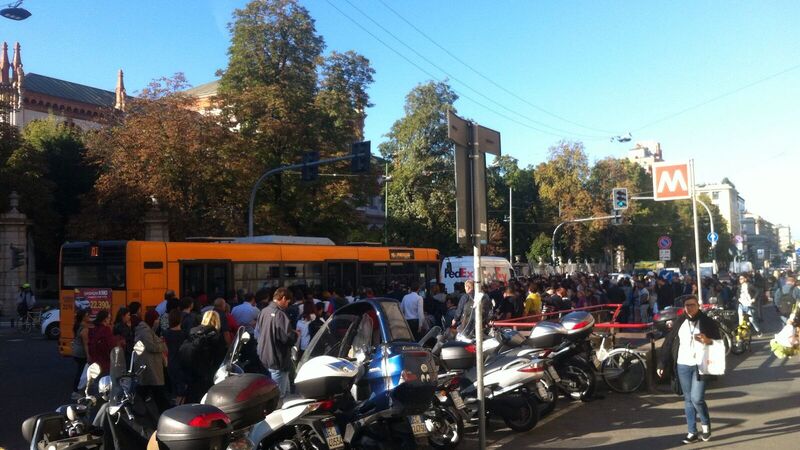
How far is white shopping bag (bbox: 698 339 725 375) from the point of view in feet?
26.2

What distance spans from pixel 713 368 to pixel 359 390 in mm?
3883

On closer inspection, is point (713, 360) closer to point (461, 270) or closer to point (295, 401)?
point (295, 401)

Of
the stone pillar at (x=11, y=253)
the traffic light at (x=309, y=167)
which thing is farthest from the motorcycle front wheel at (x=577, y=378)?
the stone pillar at (x=11, y=253)

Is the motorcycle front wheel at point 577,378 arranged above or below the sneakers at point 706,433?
above

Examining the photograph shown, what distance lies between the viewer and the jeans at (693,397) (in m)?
7.99

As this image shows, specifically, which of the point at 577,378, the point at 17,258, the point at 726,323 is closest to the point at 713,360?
the point at 577,378

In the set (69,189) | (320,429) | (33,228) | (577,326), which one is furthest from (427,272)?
(69,189)

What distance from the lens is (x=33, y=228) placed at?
41.8m

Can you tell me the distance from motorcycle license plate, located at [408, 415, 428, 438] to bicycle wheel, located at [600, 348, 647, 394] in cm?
532

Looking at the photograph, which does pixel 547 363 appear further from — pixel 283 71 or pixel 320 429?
pixel 283 71

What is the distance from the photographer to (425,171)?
46.2 meters

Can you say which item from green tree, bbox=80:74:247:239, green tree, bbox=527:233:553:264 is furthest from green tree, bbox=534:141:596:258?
green tree, bbox=80:74:247:239

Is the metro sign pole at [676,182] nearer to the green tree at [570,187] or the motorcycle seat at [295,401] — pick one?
the motorcycle seat at [295,401]

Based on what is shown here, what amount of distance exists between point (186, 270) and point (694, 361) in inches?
506
